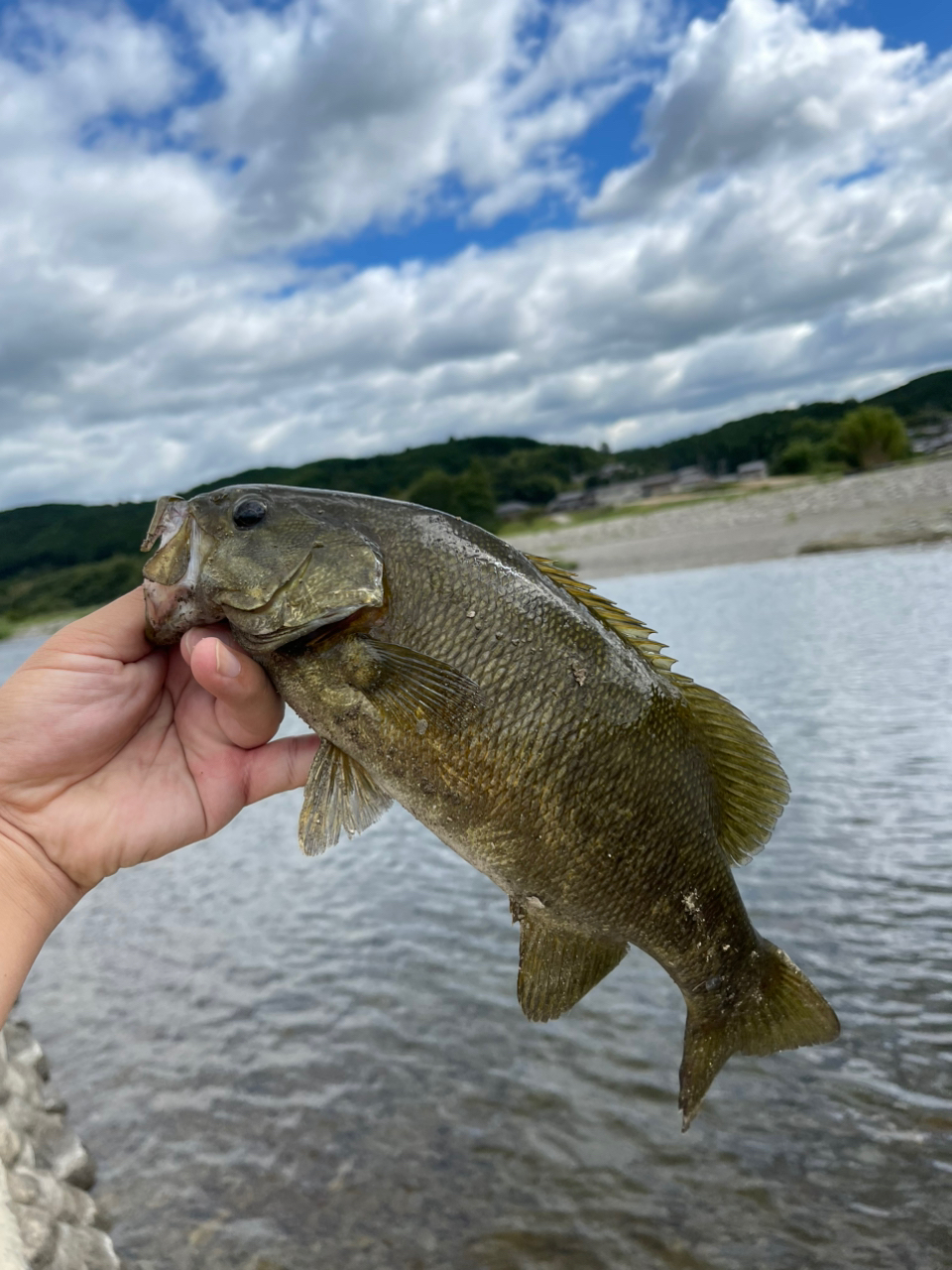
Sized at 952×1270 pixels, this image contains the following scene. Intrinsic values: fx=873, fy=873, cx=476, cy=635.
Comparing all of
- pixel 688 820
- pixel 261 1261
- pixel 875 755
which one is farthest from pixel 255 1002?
pixel 875 755

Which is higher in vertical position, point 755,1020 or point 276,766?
point 276,766

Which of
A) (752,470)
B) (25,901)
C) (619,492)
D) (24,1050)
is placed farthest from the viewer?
(619,492)

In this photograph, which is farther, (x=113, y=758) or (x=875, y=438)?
(x=875, y=438)

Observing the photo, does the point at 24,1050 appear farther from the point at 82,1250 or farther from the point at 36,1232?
the point at 36,1232

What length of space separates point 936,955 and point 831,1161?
7.42 ft

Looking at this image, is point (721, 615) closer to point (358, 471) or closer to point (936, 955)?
point (936, 955)

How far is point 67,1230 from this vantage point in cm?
421

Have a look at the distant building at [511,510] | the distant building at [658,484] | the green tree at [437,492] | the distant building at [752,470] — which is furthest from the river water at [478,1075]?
the distant building at [752,470]

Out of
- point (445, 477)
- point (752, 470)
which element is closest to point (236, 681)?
point (445, 477)

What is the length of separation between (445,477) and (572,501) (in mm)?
18262

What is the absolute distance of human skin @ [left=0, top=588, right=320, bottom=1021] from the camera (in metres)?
3.01

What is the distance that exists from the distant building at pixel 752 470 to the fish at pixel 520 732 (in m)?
93.9

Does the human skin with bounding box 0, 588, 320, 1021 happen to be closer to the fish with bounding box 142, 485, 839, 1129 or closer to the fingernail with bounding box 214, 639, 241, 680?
the fingernail with bounding box 214, 639, 241, 680

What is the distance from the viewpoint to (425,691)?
2.64 meters
